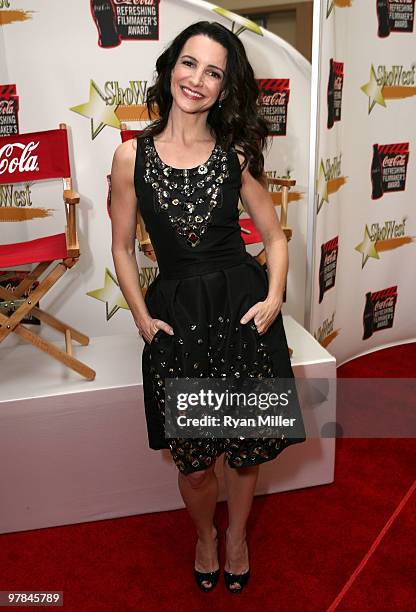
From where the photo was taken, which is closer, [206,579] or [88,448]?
[206,579]

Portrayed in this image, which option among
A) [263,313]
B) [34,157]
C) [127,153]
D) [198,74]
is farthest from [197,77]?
[34,157]

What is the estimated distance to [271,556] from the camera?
6.88ft

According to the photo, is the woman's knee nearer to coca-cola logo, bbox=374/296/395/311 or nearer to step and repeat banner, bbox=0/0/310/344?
step and repeat banner, bbox=0/0/310/344

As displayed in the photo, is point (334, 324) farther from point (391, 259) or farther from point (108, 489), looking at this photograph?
point (108, 489)

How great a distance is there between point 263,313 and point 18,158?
1488mm

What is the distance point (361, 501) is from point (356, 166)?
5.52 feet

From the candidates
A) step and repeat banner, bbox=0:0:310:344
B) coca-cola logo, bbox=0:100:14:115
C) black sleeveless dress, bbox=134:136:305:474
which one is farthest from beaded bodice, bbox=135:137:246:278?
coca-cola logo, bbox=0:100:14:115

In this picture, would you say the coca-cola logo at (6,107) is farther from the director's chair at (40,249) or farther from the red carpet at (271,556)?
the red carpet at (271,556)

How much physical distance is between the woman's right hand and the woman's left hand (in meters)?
0.20

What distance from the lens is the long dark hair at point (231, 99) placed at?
1.56m

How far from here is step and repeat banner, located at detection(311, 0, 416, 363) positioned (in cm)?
288

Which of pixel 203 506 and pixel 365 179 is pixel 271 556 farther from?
pixel 365 179

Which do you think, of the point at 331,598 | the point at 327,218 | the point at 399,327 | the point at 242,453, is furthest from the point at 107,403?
the point at 399,327

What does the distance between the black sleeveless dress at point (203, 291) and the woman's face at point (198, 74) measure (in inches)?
5.3
